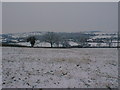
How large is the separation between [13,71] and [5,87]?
1.56 meters

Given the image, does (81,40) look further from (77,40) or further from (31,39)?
(31,39)

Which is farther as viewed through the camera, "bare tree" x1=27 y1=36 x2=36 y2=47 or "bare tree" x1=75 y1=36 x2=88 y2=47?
"bare tree" x1=27 y1=36 x2=36 y2=47

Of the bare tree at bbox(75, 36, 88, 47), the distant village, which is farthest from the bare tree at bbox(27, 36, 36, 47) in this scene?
the bare tree at bbox(75, 36, 88, 47)

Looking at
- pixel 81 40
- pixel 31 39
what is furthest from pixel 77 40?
pixel 31 39

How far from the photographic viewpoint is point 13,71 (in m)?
6.40

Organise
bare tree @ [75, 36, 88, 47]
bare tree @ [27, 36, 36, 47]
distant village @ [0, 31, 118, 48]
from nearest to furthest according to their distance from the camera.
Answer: distant village @ [0, 31, 118, 48] → bare tree @ [75, 36, 88, 47] → bare tree @ [27, 36, 36, 47]

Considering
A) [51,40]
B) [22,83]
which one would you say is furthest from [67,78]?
[51,40]

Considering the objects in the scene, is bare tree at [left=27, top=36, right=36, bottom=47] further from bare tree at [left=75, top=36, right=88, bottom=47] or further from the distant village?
bare tree at [left=75, top=36, right=88, bottom=47]

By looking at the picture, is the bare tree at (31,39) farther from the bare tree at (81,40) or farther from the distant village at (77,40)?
the bare tree at (81,40)

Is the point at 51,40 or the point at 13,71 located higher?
the point at 51,40

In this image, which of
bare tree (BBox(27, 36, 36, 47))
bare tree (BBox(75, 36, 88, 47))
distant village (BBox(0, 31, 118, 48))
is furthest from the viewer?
bare tree (BBox(27, 36, 36, 47))

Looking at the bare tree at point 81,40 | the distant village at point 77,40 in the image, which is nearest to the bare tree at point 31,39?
the distant village at point 77,40

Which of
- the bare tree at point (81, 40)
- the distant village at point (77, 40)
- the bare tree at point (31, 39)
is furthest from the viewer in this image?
the bare tree at point (31, 39)

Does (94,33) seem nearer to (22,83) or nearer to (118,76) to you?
(118,76)
